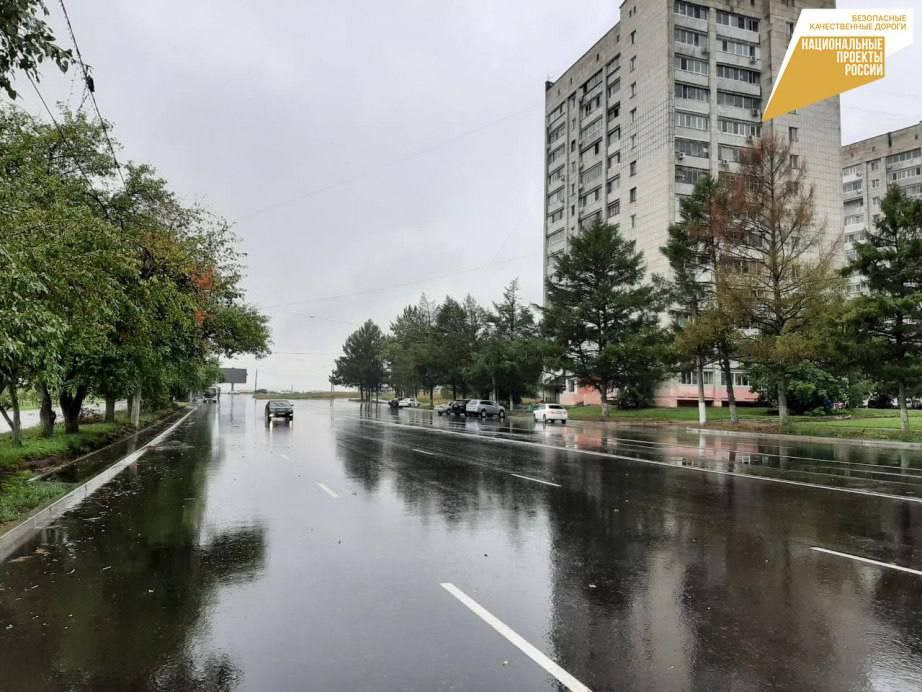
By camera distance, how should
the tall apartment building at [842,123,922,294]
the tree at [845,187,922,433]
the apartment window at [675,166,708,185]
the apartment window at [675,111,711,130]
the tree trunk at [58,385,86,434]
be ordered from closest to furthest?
the tree trunk at [58,385,86,434], the tree at [845,187,922,433], the apartment window at [675,166,708,185], the apartment window at [675,111,711,130], the tall apartment building at [842,123,922,294]

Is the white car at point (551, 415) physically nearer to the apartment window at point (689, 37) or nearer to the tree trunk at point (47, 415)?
the tree trunk at point (47, 415)

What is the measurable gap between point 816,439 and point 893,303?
254 inches

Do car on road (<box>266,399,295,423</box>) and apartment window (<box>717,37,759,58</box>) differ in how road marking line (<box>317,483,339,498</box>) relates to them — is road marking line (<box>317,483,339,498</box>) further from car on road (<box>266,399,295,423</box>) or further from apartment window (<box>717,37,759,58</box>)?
apartment window (<box>717,37,759,58</box>)

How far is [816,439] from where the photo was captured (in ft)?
90.2

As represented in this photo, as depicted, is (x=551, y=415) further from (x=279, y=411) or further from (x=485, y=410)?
(x=279, y=411)

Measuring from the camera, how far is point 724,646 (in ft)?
15.6

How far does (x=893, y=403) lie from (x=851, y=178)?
50.7 meters

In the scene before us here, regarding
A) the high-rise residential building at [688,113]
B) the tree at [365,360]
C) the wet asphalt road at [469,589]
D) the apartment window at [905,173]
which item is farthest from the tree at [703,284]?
the tree at [365,360]

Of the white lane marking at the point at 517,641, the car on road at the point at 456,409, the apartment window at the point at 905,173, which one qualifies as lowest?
the car on road at the point at 456,409

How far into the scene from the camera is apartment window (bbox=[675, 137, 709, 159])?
5969cm

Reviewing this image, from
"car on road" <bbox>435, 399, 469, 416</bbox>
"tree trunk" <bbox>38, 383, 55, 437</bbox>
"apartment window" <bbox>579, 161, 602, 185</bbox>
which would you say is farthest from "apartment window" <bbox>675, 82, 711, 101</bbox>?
"tree trunk" <bbox>38, 383, 55, 437</bbox>

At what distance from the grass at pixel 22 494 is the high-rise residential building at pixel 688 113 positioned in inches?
2051

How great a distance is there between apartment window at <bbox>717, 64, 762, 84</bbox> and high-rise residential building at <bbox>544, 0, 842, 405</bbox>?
3.8 inches

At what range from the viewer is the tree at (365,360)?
129m
